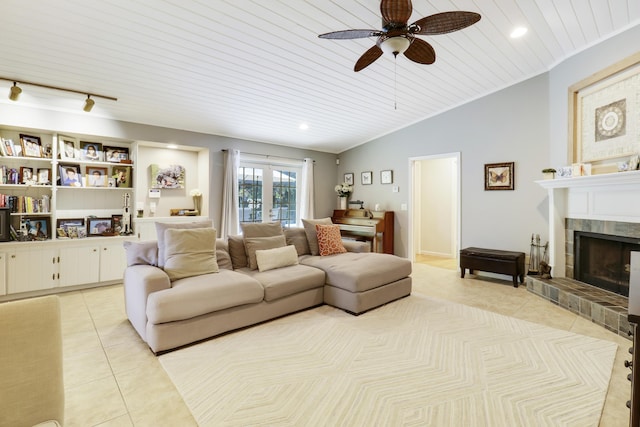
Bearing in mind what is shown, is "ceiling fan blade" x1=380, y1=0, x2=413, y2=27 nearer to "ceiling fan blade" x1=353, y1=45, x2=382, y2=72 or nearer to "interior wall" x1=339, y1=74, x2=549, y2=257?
"ceiling fan blade" x1=353, y1=45, x2=382, y2=72

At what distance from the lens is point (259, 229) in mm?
3787

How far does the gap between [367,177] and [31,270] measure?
558 centimetres

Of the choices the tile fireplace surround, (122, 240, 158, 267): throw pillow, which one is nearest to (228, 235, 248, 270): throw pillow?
(122, 240, 158, 267): throw pillow

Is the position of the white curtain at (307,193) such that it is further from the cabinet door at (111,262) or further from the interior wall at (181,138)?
the cabinet door at (111,262)

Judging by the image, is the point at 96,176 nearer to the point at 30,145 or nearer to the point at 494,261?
the point at 30,145

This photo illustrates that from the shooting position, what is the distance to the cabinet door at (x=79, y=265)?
4070mm

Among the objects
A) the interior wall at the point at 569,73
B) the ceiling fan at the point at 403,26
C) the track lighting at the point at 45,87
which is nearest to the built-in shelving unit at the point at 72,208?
the track lighting at the point at 45,87

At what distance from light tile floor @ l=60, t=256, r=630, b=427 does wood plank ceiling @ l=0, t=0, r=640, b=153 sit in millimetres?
2509

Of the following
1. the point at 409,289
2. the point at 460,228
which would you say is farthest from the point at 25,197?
the point at 460,228

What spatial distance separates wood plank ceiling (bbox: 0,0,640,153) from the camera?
8.72 feet

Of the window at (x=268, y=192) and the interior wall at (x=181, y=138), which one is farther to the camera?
the window at (x=268, y=192)

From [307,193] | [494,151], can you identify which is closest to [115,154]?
[307,193]

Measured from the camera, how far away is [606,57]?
11.2 feet

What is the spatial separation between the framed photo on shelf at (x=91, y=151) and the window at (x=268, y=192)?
84.9 inches
